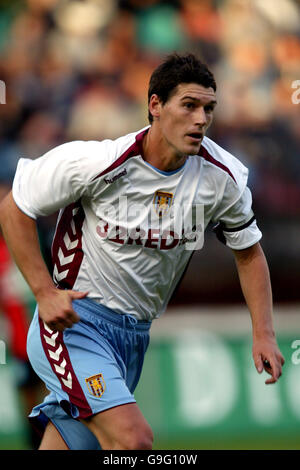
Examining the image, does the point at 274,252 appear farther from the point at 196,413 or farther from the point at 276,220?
the point at 196,413

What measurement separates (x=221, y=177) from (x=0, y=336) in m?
4.06

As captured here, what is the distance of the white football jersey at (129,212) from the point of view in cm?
383

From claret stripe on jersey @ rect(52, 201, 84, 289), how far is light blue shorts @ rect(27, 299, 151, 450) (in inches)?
5.9

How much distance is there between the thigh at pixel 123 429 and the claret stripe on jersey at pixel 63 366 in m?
0.10

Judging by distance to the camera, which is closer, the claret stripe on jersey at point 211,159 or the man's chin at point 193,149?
the man's chin at point 193,149

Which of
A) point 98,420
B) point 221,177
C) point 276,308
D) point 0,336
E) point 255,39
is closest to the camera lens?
point 98,420

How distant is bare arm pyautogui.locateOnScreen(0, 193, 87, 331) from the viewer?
3.59 metres

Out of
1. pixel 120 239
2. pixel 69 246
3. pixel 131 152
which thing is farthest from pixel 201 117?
pixel 69 246

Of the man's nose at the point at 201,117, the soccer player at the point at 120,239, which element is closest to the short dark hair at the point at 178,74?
the soccer player at the point at 120,239

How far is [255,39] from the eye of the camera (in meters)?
9.78

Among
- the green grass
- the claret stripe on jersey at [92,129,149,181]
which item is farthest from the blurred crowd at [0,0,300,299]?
the claret stripe on jersey at [92,129,149,181]

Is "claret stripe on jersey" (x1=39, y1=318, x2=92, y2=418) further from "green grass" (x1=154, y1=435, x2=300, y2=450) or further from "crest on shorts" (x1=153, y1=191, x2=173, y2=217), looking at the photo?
"green grass" (x1=154, y1=435, x2=300, y2=450)

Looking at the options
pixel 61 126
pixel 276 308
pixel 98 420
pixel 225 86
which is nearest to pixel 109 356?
pixel 98 420

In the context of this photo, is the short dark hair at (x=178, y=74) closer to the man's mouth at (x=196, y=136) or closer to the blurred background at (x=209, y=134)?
the man's mouth at (x=196, y=136)
